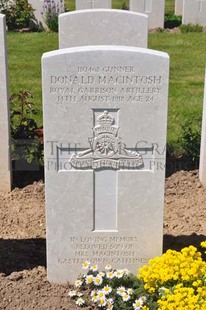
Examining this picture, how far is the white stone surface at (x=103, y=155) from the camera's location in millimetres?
4074

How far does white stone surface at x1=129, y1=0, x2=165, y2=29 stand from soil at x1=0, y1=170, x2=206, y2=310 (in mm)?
8377

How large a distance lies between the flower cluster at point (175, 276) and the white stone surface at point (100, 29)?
2495 millimetres

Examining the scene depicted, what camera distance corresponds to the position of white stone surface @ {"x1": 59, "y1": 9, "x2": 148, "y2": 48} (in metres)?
6.07

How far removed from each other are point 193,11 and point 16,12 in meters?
3.96

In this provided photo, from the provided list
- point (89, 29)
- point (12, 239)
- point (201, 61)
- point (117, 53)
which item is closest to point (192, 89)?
point (201, 61)

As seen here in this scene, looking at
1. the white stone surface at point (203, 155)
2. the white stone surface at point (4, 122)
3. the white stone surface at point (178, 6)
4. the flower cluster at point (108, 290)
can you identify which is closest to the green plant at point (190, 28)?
the white stone surface at point (178, 6)

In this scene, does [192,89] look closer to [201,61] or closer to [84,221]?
[201,61]

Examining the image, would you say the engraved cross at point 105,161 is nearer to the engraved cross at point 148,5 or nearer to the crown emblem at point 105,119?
the crown emblem at point 105,119

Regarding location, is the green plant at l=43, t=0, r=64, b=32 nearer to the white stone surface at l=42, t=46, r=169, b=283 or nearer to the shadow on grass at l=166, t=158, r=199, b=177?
the shadow on grass at l=166, t=158, r=199, b=177

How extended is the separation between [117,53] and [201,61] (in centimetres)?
755

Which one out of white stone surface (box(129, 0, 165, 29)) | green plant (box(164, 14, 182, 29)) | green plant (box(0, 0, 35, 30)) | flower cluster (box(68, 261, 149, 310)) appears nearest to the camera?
flower cluster (box(68, 261, 149, 310))

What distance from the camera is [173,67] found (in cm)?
1092

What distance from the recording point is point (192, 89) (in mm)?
9570

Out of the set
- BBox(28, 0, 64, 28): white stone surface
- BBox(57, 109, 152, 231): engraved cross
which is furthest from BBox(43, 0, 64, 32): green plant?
BBox(57, 109, 152, 231): engraved cross
